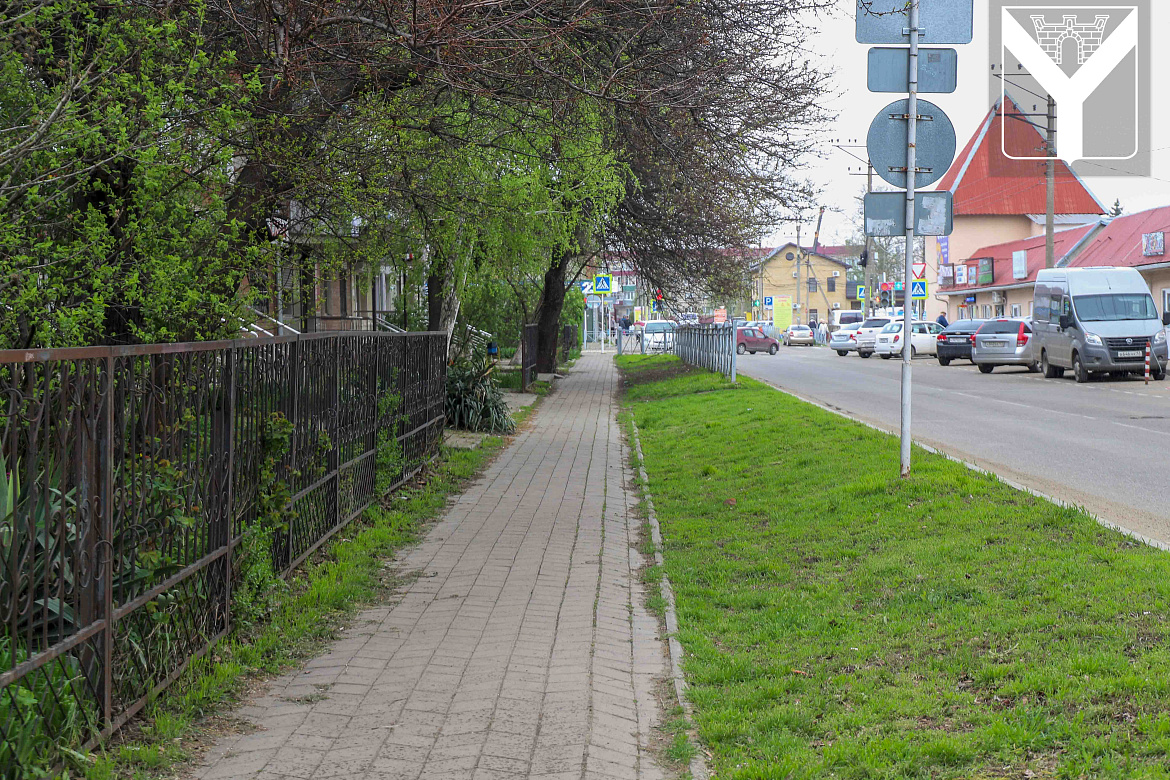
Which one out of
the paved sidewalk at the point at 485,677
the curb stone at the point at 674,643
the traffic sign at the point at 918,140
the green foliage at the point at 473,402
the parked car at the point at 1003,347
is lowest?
the curb stone at the point at 674,643

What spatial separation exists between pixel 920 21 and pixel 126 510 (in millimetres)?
8183

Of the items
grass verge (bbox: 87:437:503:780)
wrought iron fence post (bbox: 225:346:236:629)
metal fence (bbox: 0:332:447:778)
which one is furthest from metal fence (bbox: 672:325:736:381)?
wrought iron fence post (bbox: 225:346:236:629)

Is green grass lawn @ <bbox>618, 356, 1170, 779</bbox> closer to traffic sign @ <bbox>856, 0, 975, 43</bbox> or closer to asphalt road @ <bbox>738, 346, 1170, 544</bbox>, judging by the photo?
asphalt road @ <bbox>738, 346, 1170, 544</bbox>

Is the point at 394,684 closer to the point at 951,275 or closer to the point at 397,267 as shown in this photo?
the point at 397,267

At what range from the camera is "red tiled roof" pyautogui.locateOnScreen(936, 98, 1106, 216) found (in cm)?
6925

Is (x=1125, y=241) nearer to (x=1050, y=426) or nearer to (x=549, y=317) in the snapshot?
(x=549, y=317)

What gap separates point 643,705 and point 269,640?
1970 millimetres

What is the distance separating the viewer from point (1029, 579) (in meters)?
6.36

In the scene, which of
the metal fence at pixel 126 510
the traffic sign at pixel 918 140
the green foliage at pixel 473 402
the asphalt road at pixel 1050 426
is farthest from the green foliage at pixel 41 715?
the green foliage at pixel 473 402

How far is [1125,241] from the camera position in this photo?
47281 millimetres

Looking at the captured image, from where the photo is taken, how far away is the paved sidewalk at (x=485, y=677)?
4.36m

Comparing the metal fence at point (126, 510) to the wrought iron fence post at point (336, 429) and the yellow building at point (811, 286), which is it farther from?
the yellow building at point (811, 286)

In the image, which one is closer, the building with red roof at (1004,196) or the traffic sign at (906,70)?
the traffic sign at (906,70)

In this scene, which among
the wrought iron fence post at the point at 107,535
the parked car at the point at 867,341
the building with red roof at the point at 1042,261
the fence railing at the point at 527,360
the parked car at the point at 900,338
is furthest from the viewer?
the parked car at the point at 867,341
